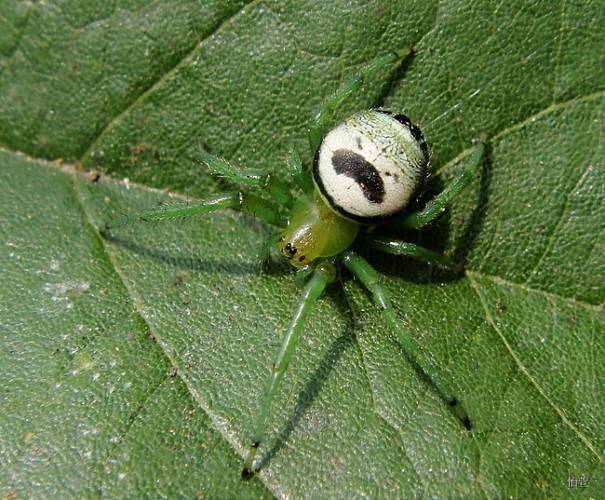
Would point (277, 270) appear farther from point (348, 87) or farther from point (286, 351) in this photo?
point (348, 87)

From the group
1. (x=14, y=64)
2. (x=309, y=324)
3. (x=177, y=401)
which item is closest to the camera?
(x=177, y=401)

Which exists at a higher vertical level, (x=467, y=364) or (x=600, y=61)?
(x=600, y=61)

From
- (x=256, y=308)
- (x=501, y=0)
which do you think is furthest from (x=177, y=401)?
(x=501, y=0)

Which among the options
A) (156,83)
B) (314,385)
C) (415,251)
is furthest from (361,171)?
(156,83)

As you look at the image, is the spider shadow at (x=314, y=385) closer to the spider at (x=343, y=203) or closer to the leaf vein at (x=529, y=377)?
the spider at (x=343, y=203)

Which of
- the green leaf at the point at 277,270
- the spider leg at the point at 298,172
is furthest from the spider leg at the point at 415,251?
the spider leg at the point at 298,172

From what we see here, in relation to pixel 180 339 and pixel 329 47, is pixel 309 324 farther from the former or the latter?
pixel 329 47
